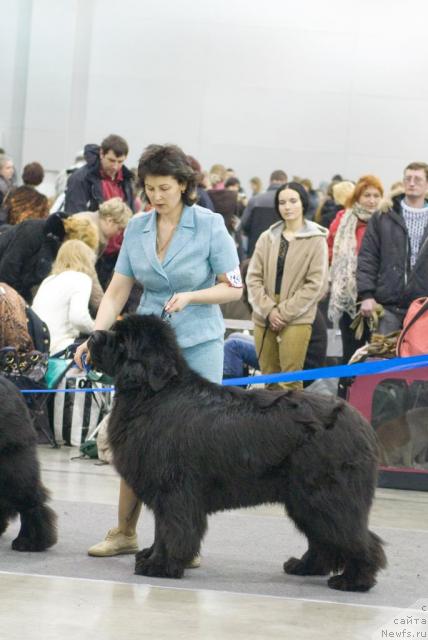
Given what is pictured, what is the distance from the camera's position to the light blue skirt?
16.5 ft

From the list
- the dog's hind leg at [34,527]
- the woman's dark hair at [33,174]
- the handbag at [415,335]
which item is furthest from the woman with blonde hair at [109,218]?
the dog's hind leg at [34,527]

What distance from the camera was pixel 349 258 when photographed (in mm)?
9078

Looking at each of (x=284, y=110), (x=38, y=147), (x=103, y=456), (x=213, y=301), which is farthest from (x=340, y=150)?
(x=213, y=301)

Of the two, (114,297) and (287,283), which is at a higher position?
(114,297)

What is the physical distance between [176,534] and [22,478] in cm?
84

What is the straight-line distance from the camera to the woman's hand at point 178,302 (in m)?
4.75

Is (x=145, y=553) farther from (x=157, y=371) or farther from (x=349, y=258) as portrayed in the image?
(x=349, y=258)

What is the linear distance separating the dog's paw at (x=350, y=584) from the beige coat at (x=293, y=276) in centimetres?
365

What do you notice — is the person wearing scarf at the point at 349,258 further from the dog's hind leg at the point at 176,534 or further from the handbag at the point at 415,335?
the dog's hind leg at the point at 176,534

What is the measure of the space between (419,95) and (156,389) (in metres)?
17.4

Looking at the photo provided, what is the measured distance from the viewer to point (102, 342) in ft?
15.4

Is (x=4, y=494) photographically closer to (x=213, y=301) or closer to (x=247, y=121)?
(x=213, y=301)

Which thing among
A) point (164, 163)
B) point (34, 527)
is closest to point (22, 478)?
point (34, 527)

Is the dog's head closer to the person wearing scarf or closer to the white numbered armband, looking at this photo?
the white numbered armband
